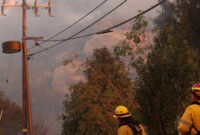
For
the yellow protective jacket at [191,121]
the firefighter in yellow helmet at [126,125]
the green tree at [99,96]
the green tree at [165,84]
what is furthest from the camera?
the green tree at [99,96]

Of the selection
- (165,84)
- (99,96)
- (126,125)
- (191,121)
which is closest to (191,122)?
(191,121)

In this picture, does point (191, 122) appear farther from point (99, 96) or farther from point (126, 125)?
point (99, 96)

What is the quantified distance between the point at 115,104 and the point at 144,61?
7.36m

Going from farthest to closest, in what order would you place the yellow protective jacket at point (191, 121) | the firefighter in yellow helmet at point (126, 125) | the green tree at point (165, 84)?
1. the green tree at point (165, 84)
2. the firefighter in yellow helmet at point (126, 125)
3. the yellow protective jacket at point (191, 121)

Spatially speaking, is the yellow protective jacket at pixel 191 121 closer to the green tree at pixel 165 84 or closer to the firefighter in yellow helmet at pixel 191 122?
the firefighter in yellow helmet at pixel 191 122

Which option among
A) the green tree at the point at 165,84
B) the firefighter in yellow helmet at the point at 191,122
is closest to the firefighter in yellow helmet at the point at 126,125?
the firefighter in yellow helmet at the point at 191,122

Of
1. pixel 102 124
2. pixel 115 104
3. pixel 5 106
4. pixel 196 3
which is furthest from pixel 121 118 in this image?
pixel 5 106

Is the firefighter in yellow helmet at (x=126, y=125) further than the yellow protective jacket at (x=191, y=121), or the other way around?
the firefighter in yellow helmet at (x=126, y=125)

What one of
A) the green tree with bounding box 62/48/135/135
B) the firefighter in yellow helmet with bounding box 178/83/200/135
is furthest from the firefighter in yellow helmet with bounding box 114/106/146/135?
the green tree with bounding box 62/48/135/135

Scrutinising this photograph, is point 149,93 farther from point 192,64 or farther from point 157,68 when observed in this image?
point 192,64

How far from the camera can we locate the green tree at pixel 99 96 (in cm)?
1968

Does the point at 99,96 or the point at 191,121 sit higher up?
the point at 191,121

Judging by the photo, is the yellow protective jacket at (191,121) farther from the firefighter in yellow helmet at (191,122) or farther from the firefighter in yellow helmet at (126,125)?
the firefighter in yellow helmet at (126,125)

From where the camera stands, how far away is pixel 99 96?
2314 centimetres
